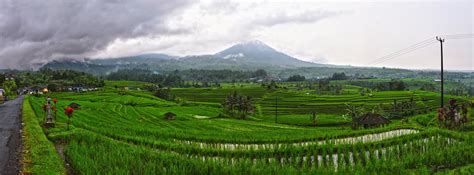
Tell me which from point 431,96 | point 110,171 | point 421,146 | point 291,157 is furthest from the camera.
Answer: point 431,96

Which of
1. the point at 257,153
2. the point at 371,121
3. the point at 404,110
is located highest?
the point at 257,153

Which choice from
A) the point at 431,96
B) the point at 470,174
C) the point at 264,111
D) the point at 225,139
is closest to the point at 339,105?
the point at 264,111

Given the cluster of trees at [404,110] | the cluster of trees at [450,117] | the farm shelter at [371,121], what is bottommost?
the cluster of trees at [404,110]

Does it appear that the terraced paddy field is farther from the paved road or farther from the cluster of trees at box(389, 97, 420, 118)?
the cluster of trees at box(389, 97, 420, 118)

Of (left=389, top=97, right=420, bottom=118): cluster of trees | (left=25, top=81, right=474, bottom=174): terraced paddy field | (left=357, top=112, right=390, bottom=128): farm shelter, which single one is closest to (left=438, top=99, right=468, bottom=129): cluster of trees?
(left=25, top=81, right=474, bottom=174): terraced paddy field

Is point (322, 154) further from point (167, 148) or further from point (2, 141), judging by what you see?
point (2, 141)

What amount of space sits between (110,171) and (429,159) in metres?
10.2

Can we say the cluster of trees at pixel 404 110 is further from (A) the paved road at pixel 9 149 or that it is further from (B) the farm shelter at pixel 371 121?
(A) the paved road at pixel 9 149

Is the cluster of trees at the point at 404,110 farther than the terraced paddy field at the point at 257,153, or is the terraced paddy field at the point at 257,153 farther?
the cluster of trees at the point at 404,110

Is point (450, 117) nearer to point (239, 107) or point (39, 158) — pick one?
point (39, 158)

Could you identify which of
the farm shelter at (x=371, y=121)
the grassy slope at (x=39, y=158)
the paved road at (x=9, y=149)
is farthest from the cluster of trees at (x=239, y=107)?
the grassy slope at (x=39, y=158)

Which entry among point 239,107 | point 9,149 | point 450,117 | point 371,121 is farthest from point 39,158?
point 239,107

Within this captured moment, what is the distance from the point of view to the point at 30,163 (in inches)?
426

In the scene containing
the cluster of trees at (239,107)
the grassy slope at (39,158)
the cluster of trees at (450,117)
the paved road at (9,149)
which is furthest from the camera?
the cluster of trees at (239,107)
